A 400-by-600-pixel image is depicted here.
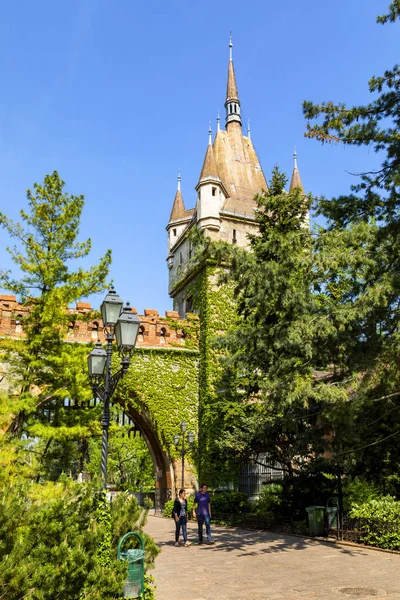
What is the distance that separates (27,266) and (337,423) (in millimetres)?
8448

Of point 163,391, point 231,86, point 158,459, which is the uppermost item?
point 231,86

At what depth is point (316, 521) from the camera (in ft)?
43.5

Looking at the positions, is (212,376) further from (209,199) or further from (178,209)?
(178,209)

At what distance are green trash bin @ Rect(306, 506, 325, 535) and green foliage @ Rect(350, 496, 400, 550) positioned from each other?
1.29m

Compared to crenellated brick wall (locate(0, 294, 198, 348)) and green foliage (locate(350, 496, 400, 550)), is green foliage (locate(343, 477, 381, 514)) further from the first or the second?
crenellated brick wall (locate(0, 294, 198, 348))

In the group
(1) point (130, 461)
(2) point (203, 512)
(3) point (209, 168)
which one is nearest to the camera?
(2) point (203, 512)

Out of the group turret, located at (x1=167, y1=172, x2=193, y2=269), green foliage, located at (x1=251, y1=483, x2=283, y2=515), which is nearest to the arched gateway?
green foliage, located at (x1=251, y1=483, x2=283, y2=515)

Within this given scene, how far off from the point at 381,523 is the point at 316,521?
2304 mm

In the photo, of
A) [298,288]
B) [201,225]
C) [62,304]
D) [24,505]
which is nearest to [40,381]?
[62,304]

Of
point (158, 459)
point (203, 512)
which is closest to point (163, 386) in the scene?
point (158, 459)

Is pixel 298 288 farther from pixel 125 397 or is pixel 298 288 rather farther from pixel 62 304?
pixel 125 397

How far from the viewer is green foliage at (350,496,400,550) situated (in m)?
10.9

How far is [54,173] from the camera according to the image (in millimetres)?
14492

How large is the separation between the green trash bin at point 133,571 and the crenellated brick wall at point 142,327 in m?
13.1
